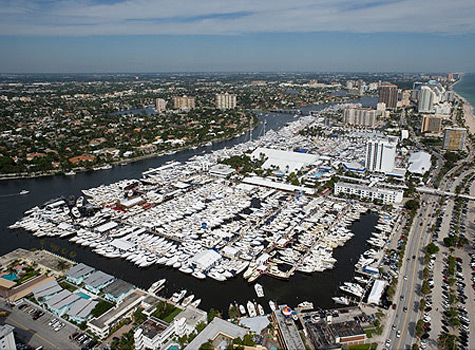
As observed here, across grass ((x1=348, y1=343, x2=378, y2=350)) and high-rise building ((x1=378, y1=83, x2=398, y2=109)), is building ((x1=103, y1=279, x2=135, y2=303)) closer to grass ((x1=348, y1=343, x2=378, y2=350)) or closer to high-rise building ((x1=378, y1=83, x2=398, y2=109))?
grass ((x1=348, y1=343, x2=378, y2=350))

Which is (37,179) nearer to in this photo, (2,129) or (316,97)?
(2,129)

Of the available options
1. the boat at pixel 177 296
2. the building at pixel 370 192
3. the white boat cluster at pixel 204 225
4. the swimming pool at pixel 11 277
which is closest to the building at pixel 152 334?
the boat at pixel 177 296

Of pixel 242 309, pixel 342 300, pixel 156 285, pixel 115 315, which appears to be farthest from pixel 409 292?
pixel 115 315

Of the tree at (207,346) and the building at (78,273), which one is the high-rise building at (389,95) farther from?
the tree at (207,346)

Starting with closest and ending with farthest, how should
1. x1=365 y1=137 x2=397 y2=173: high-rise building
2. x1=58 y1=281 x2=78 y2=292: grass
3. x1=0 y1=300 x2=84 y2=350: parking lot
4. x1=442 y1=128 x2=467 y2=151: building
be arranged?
x1=0 y1=300 x2=84 y2=350: parking lot → x1=58 y1=281 x2=78 y2=292: grass → x1=365 y1=137 x2=397 y2=173: high-rise building → x1=442 y1=128 x2=467 y2=151: building

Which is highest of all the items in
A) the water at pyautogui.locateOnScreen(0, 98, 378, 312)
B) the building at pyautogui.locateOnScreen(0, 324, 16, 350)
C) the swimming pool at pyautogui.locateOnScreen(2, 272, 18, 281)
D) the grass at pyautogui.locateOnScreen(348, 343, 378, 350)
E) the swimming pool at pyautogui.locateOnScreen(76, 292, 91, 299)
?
the building at pyautogui.locateOnScreen(0, 324, 16, 350)

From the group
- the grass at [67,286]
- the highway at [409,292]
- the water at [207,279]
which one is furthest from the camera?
the water at [207,279]

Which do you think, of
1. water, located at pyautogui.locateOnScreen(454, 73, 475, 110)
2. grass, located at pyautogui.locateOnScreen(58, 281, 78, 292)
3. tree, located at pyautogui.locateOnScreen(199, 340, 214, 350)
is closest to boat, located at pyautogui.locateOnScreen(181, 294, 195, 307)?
tree, located at pyautogui.locateOnScreen(199, 340, 214, 350)

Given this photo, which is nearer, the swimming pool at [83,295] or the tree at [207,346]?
the tree at [207,346]
